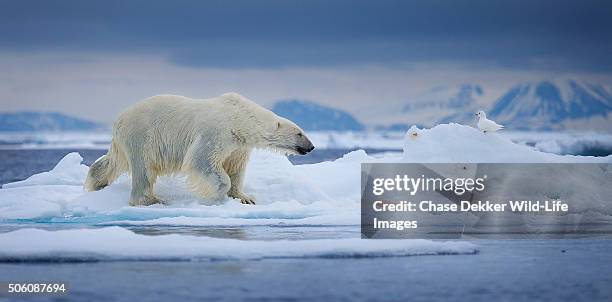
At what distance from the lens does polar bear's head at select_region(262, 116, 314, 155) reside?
1256cm

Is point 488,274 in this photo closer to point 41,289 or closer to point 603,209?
point 41,289

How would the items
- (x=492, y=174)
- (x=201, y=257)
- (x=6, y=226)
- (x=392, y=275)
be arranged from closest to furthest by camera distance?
1. (x=392, y=275)
2. (x=201, y=257)
3. (x=6, y=226)
4. (x=492, y=174)

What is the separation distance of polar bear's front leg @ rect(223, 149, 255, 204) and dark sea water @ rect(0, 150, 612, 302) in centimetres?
446

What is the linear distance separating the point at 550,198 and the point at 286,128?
3628mm

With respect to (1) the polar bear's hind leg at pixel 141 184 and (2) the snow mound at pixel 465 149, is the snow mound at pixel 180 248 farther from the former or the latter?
(2) the snow mound at pixel 465 149

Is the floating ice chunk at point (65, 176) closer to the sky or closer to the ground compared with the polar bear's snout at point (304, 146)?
closer to the ground

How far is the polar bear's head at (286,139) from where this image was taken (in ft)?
41.2

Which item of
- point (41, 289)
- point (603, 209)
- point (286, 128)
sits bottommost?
point (41, 289)

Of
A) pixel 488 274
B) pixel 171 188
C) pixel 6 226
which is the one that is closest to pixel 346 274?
pixel 488 274

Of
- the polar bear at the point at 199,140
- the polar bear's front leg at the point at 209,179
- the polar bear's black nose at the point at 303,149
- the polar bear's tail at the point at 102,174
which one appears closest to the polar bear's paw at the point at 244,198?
the polar bear at the point at 199,140

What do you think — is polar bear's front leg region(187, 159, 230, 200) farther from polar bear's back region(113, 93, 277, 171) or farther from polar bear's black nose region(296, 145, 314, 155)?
polar bear's black nose region(296, 145, 314, 155)

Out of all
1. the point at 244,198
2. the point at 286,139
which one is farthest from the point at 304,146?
the point at 244,198

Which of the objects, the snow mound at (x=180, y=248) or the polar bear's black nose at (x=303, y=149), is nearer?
the snow mound at (x=180, y=248)

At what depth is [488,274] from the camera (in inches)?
299
